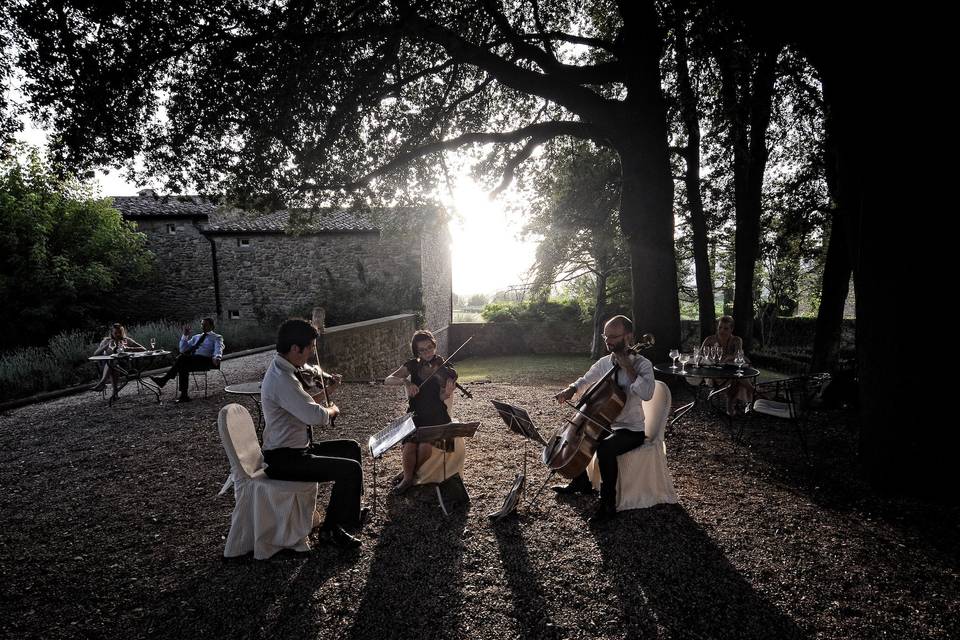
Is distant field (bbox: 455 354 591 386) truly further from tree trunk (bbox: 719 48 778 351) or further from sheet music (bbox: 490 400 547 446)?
sheet music (bbox: 490 400 547 446)

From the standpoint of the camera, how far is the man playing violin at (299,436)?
3119 mm

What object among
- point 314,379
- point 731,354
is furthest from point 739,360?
point 314,379

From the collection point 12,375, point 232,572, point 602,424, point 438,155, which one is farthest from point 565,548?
point 12,375

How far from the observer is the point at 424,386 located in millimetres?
4238

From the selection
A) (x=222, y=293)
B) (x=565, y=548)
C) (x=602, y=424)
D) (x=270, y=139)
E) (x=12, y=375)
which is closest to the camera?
(x=565, y=548)

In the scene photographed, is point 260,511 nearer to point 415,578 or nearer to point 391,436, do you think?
point 391,436

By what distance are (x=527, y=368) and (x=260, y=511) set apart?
16133 millimetres

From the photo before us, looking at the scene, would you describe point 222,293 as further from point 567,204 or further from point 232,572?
point 232,572

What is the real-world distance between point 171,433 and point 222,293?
52.5 feet

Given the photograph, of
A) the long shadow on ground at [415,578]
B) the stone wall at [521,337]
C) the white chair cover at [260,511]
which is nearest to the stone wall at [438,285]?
the stone wall at [521,337]

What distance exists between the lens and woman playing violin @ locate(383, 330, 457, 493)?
4.21 meters

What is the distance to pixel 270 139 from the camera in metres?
7.00

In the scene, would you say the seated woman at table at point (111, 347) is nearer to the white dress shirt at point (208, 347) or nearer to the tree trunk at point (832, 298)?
the white dress shirt at point (208, 347)

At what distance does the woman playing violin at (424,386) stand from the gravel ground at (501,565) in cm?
51
